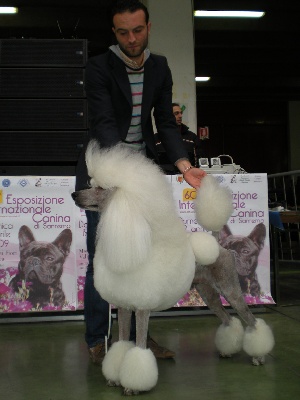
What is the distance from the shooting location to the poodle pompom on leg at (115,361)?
220 centimetres

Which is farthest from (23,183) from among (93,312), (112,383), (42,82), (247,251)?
(112,383)

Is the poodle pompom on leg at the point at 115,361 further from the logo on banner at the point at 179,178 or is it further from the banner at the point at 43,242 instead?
the logo on banner at the point at 179,178

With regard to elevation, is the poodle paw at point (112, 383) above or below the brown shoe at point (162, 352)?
below

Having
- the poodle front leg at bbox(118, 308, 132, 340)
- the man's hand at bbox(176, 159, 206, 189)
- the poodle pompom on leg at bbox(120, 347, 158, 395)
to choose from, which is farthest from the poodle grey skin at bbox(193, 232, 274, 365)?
the poodle pompom on leg at bbox(120, 347, 158, 395)

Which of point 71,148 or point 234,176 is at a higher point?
point 71,148

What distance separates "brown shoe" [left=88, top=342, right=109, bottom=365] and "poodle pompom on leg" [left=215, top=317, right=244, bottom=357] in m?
0.53

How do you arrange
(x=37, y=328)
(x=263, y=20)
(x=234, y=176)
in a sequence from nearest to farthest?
(x=37, y=328), (x=234, y=176), (x=263, y=20)

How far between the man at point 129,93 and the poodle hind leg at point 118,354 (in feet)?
1.21

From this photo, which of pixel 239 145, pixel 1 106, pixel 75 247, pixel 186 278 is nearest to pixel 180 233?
pixel 186 278

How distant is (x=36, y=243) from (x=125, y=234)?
180 centimetres

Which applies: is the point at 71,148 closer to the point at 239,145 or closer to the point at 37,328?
the point at 37,328

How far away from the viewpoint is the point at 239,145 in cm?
1614

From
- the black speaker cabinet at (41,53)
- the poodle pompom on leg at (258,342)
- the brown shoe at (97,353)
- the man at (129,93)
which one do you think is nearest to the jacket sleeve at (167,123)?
the man at (129,93)

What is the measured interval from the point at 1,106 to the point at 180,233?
2.47 m
